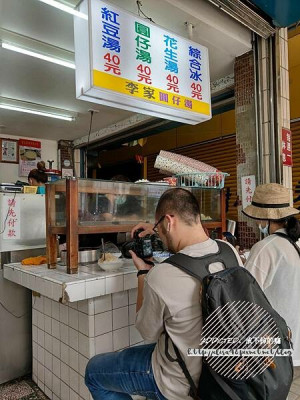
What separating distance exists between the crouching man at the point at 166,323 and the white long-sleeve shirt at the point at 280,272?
2.20 ft

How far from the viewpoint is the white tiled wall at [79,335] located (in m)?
2.04

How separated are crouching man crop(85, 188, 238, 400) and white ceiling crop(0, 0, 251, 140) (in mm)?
2291

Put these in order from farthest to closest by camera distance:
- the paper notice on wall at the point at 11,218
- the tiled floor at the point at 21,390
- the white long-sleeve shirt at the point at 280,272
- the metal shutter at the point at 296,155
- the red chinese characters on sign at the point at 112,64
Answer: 1. the metal shutter at the point at 296,155
2. the paper notice on wall at the point at 11,218
3. the tiled floor at the point at 21,390
4. the red chinese characters on sign at the point at 112,64
5. the white long-sleeve shirt at the point at 280,272

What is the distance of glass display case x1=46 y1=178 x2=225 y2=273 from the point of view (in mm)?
2062

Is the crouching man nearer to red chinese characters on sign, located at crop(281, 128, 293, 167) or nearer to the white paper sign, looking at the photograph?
the white paper sign

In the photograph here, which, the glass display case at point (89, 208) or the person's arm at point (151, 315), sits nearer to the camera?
the person's arm at point (151, 315)

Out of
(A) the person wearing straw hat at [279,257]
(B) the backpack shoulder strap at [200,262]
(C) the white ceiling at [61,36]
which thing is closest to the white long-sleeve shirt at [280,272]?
(A) the person wearing straw hat at [279,257]

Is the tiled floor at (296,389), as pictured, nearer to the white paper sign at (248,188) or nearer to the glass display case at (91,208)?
the white paper sign at (248,188)

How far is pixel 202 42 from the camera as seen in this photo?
3428mm

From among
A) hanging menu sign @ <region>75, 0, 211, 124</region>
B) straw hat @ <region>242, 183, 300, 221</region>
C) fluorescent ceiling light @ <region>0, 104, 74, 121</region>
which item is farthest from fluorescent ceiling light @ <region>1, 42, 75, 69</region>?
straw hat @ <region>242, 183, 300, 221</region>

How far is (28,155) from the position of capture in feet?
23.4

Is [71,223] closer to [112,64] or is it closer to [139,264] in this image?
[139,264]

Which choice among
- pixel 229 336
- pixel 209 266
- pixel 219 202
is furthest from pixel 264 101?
pixel 229 336

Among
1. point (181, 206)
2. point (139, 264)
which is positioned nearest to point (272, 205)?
point (181, 206)
